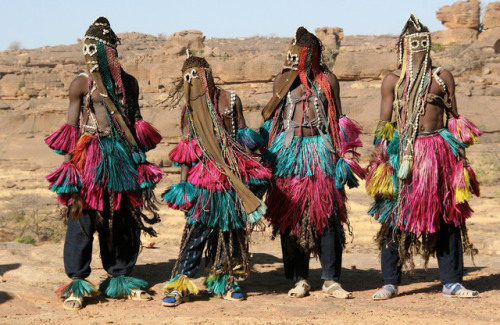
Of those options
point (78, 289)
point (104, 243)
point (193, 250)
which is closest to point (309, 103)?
point (193, 250)

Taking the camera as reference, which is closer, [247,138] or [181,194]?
[181,194]

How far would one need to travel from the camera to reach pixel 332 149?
6.11 meters

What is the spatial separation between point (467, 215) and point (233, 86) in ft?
93.2

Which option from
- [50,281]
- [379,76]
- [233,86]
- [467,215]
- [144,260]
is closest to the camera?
[467,215]

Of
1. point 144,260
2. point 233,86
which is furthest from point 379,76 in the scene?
point 144,260

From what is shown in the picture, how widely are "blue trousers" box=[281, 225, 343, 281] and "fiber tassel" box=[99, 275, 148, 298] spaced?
1272 mm

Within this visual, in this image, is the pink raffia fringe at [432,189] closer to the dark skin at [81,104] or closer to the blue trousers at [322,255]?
the blue trousers at [322,255]

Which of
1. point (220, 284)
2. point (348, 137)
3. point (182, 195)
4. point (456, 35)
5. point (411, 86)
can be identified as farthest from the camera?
point (456, 35)

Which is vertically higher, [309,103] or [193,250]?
[309,103]

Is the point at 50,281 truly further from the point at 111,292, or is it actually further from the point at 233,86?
the point at 233,86

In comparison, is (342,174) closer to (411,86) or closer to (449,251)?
(411,86)

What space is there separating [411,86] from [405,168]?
695 millimetres

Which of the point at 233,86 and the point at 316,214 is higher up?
the point at 233,86

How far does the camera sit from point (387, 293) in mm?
6039
